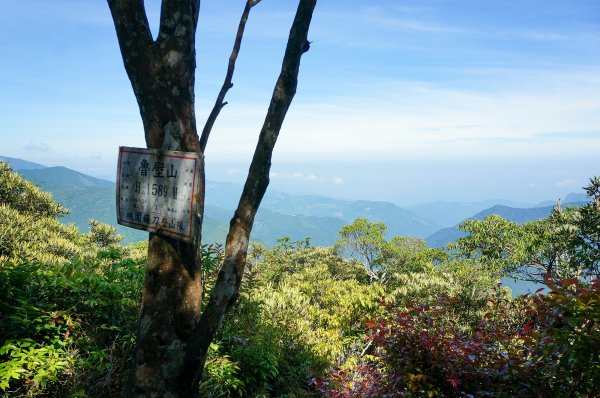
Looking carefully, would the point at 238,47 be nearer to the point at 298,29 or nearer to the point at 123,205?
the point at 298,29

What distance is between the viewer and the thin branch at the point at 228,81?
10.8 feet

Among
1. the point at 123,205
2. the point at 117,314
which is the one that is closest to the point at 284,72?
the point at 123,205

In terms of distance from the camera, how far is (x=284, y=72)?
3158 mm

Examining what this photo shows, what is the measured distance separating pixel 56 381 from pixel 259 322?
11.6 ft

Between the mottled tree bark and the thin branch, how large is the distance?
1.14 feet

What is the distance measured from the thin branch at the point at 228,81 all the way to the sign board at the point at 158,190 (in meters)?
0.47

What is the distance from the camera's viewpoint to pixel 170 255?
9.26 ft

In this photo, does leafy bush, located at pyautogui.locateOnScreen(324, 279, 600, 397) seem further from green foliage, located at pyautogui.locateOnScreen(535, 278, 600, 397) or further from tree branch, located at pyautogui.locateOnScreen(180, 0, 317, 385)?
tree branch, located at pyautogui.locateOnScreen(180, 0, 317, 385)

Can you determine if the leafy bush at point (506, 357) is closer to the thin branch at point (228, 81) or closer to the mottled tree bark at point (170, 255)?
the mottled tree bark at point (170, 255)

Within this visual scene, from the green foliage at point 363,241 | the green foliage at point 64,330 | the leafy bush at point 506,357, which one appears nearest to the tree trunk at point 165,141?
the green foliage at point 64,330

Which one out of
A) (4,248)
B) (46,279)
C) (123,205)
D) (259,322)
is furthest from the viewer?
(4,248)

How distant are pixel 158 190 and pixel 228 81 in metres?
1.37

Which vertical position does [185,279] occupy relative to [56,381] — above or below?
above

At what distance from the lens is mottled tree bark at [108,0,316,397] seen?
8.93 feet
